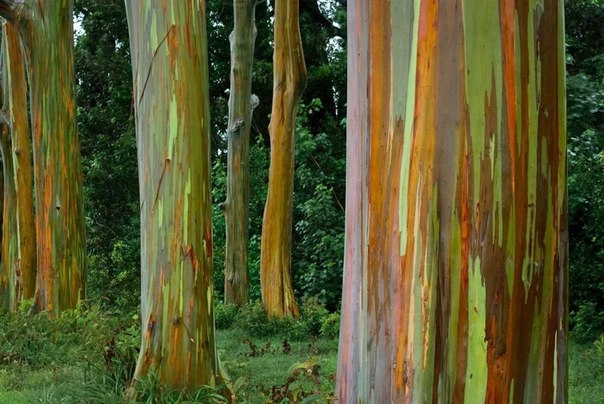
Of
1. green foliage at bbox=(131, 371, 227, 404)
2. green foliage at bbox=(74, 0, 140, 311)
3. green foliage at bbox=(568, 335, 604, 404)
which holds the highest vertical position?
green foliage at bbox=(74, 0, 140, 311)

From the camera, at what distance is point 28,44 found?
12.0 metres

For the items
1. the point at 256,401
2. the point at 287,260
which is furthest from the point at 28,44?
the point at 256,401

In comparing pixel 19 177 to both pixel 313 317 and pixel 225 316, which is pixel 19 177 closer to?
pixel 225 316

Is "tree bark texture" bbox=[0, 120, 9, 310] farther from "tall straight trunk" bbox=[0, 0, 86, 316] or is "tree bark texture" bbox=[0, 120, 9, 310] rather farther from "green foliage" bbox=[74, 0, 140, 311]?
"tall straight trunk" bbox=[0, 0, 86, 316]

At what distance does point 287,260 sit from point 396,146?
1371cm

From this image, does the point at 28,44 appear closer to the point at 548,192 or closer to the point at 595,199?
the point at 595,199

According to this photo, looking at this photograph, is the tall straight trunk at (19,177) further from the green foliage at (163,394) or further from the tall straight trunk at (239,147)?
the green foliage at (163,394)

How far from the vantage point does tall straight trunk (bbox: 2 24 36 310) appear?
54.9 feet

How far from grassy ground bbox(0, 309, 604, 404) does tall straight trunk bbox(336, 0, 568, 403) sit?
254 cm

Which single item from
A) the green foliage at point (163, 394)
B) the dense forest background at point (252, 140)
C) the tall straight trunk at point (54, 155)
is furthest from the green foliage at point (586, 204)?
the green foliage at point (163, 394)

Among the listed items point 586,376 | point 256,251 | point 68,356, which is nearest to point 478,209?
point 586,376

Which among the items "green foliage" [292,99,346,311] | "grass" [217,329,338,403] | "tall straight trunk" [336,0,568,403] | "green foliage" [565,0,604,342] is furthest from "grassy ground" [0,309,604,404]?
"green foliage" [292,99,346,311]

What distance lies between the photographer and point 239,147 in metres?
16.7

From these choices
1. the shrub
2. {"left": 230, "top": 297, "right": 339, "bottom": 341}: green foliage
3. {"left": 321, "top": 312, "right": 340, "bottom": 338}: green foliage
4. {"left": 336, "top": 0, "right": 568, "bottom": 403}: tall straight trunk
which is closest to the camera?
{"left": 336, "top": 0, "right": 568, "bottom": 403}: tall straight trunk
